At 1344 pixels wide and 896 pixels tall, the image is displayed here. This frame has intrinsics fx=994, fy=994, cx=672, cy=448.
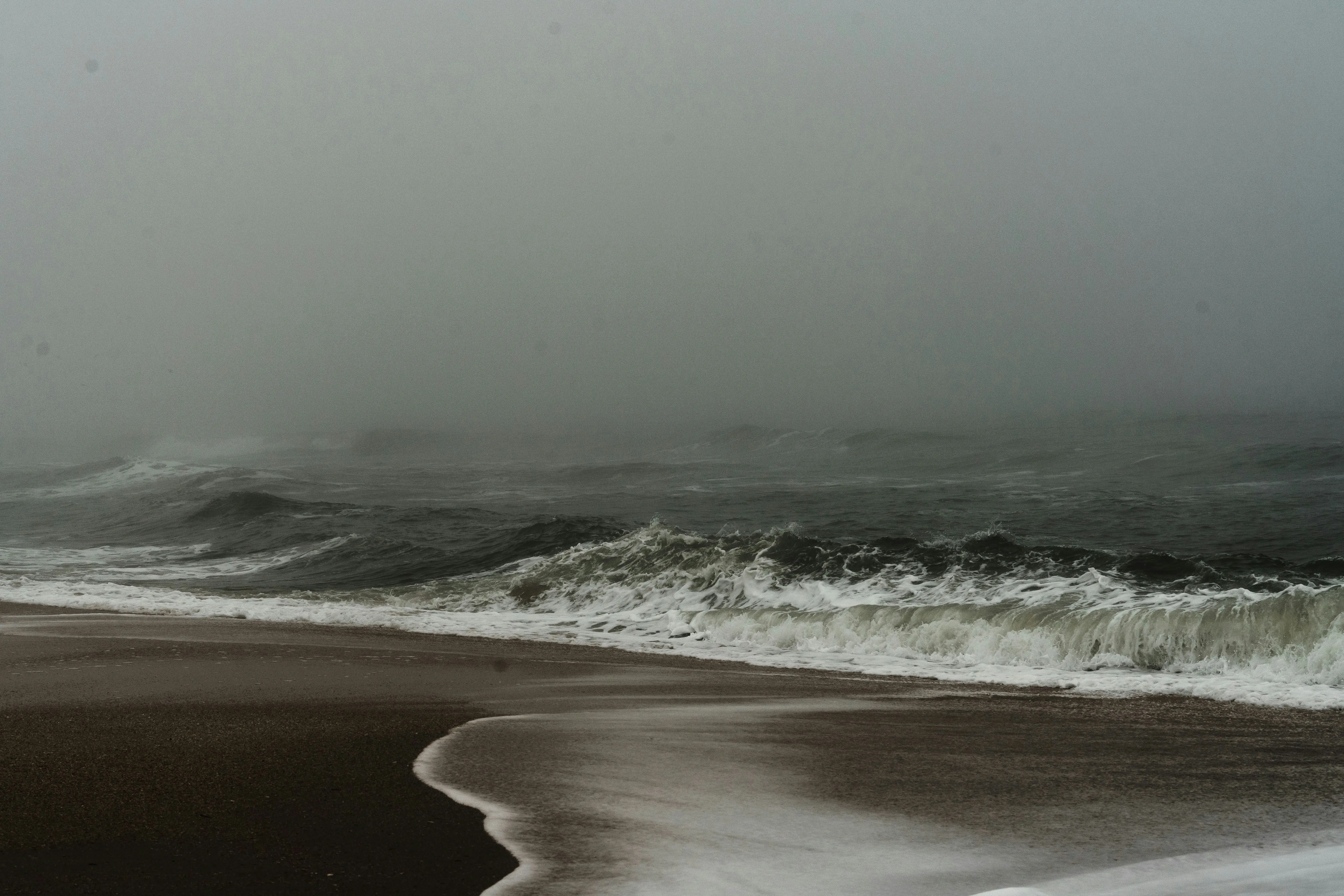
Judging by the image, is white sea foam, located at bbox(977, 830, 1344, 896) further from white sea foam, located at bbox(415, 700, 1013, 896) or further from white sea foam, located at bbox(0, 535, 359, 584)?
white sea foam, located at bbox(0, 535, 359, 584)

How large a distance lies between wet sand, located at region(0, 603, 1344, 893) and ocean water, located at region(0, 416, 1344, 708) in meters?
1.73

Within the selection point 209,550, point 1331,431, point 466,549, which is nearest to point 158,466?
point 209,550

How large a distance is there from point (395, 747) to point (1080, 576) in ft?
25.5

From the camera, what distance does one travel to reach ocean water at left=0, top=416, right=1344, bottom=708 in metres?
7.85

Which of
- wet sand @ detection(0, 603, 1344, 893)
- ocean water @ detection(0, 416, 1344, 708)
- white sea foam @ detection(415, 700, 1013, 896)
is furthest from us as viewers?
ocean water @ detection(0, 416, 1344, 708)

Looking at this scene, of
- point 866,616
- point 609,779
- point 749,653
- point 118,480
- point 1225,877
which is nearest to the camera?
point 1225,877

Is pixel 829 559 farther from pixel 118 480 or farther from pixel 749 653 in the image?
pixel 118 480

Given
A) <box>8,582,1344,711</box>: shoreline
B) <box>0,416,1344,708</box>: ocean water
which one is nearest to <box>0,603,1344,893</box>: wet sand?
<box>8,582,1344,711</box>: shoreline

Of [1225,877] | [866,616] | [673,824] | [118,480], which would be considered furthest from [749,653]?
[118,480]

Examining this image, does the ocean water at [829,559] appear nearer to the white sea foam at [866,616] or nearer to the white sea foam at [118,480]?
the white sea foam at [866,616]

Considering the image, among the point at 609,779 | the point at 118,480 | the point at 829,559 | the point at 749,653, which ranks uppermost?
the point at 118,480

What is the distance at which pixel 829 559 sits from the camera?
12039 millimetres

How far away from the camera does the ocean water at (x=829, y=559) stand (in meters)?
7.85

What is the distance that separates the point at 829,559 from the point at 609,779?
8543 millimetres
